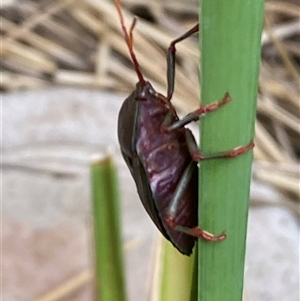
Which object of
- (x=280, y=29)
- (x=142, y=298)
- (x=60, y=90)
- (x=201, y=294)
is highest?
(x=280, y=29)

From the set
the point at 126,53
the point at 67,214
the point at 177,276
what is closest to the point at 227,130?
the point at 177,276

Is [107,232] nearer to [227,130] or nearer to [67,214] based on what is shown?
[227,130]

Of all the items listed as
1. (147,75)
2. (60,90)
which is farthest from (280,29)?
(60,90)

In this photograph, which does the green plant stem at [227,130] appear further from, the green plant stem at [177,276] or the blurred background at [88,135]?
the blurred background at [88,135]

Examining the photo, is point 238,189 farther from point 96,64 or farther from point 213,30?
point 96,64

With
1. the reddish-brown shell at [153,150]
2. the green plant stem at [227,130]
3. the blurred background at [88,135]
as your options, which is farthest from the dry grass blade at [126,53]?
the green plant stem at [227,130]
